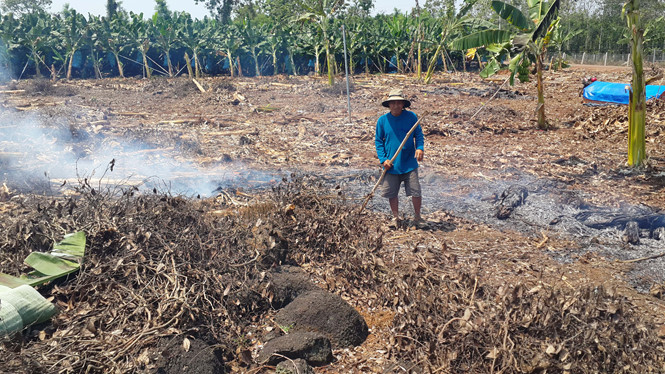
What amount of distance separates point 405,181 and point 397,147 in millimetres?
439

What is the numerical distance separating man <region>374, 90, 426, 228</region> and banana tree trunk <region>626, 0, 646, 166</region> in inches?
183

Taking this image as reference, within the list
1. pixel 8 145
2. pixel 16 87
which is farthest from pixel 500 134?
pixel 16 87

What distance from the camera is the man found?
5480mm

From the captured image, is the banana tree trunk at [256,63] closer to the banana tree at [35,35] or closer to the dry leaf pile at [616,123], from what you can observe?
the banana tree at [35,35]

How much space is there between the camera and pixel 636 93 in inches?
310

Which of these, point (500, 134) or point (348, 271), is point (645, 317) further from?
point (500, 134)

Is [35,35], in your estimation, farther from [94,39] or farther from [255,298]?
[255,298]

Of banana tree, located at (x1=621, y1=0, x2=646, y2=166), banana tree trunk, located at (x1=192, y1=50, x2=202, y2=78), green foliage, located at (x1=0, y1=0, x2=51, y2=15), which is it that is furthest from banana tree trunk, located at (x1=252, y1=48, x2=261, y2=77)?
green foliage, located at (x1=0, y1=0, x2=51, y2=15)

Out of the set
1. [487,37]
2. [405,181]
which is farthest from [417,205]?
[487,37]

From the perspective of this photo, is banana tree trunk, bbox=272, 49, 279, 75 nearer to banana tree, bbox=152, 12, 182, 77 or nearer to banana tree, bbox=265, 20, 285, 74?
banana tree, bbox=265, 20, 285, 74

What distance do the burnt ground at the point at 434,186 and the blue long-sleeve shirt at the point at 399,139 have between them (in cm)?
73

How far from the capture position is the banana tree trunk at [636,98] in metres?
7.60

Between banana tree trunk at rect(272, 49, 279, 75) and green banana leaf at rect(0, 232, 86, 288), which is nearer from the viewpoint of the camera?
green banana leaf at rect(0, 232, 86, 288)

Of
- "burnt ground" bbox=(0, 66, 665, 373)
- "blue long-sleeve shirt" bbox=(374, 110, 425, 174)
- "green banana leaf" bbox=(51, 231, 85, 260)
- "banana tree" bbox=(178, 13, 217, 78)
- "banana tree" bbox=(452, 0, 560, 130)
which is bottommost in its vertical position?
"burnt ground" bbox=(0, 66, 665, 373)
